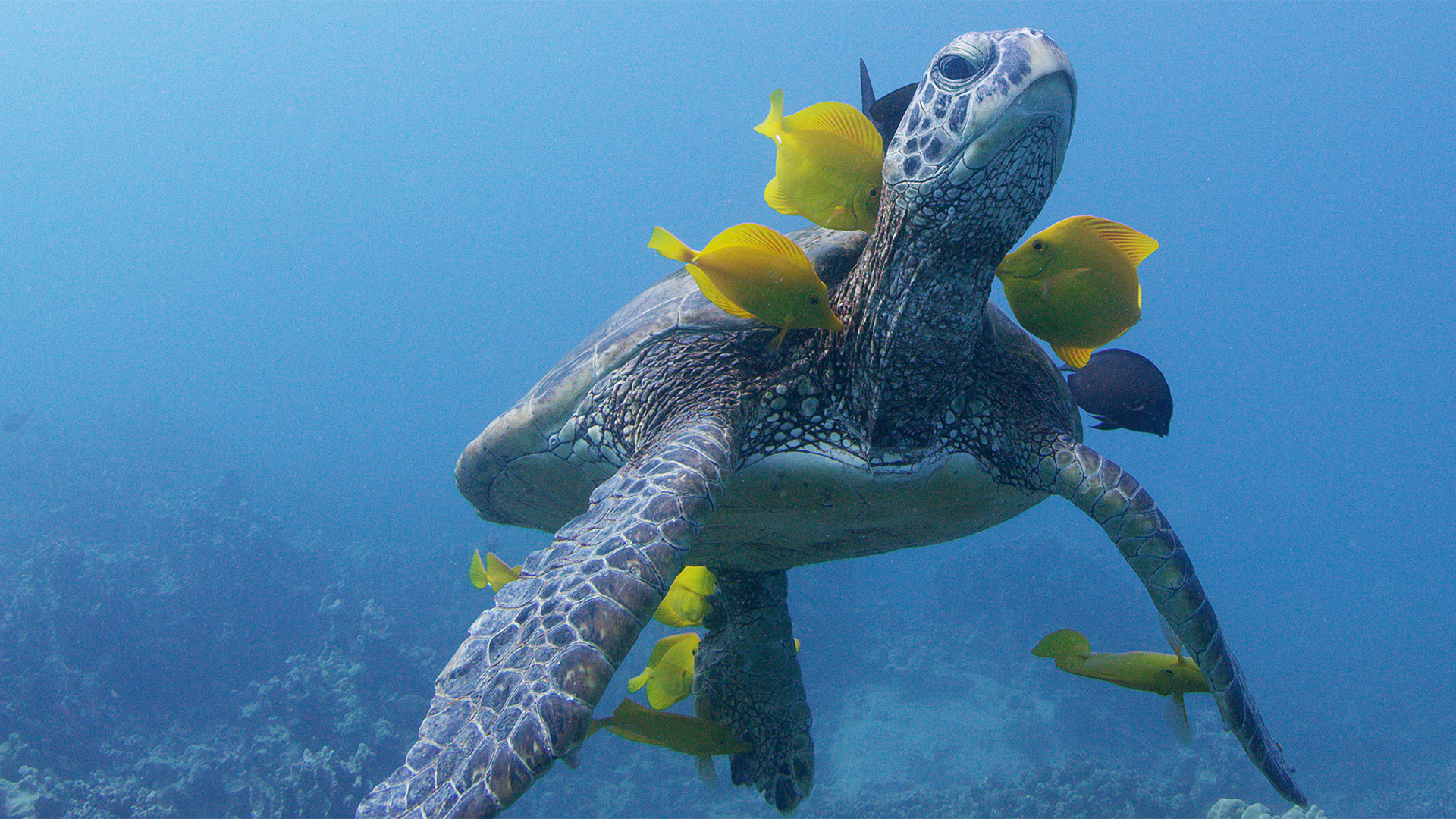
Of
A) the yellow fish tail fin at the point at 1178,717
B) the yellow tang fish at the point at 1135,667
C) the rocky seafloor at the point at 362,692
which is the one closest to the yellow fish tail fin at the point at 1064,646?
the yellow tang fish at the point at 1135,667

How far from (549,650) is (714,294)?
1.30m

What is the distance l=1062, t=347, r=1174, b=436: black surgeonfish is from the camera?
3.43m

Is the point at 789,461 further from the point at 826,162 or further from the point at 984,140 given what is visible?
the point at 984,140

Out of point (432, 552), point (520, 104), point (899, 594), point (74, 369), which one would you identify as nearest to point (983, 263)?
point (432, 552)

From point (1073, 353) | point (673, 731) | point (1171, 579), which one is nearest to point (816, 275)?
point (1073, 353)

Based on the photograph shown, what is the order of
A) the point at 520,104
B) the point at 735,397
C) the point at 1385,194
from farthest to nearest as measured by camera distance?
the point at 520,104, the point at 1385,194, the point at 735,397

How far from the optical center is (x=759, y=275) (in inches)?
85.3

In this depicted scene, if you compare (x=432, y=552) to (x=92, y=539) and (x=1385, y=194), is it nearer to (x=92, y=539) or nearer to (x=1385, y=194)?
(x=92, y=539)

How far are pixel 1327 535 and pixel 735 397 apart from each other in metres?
81.5

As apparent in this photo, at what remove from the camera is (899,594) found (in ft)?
77.9

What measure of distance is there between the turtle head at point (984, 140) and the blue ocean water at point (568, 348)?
353 inches

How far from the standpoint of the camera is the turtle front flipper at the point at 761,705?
359 cm

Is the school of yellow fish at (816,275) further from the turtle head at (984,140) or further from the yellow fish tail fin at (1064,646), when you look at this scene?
the yellow fish tail fin at (1064,646)

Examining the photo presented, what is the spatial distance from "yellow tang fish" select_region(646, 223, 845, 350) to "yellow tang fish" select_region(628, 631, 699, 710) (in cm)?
236
